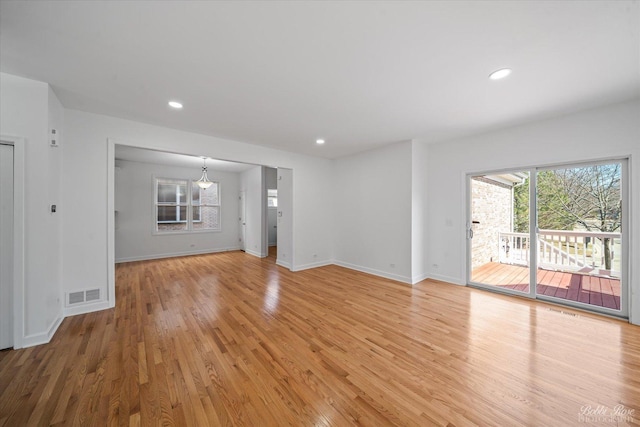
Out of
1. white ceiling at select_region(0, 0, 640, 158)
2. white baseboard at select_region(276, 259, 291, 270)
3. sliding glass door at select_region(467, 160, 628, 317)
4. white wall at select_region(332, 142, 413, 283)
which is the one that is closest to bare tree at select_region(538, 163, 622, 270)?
sliding glass door at select_region(467, 160, 628, 317)

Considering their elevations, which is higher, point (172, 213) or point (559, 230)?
point (172, 213)

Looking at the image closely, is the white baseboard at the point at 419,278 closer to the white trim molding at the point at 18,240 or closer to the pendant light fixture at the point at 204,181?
the white trim molding at the point at 18,240

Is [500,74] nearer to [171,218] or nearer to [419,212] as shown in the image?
[419,212]

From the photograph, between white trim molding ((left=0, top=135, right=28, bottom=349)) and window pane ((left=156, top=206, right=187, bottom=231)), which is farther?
window pane ((left=156, top=206, right=187, bottom=231))

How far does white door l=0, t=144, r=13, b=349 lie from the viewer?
86.7 inches

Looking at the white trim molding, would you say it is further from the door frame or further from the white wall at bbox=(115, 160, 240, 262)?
the white wall at bbox=(115, 160, 240, 262)

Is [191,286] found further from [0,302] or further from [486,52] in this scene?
[486,52]

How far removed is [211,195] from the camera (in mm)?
7414

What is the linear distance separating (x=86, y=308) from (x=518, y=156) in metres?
6.50

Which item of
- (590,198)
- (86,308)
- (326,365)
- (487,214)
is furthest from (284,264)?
(590,198)

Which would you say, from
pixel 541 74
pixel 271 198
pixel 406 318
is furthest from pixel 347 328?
pixel 271 198

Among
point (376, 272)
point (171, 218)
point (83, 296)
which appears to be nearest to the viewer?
point (83, 296)

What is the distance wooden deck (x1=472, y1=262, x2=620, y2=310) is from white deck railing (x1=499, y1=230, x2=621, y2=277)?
0.53 ft

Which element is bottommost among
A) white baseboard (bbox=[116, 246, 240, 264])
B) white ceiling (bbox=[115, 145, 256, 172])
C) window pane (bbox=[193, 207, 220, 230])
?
white baseboard (bbox=[116, 246, 240, 264])
